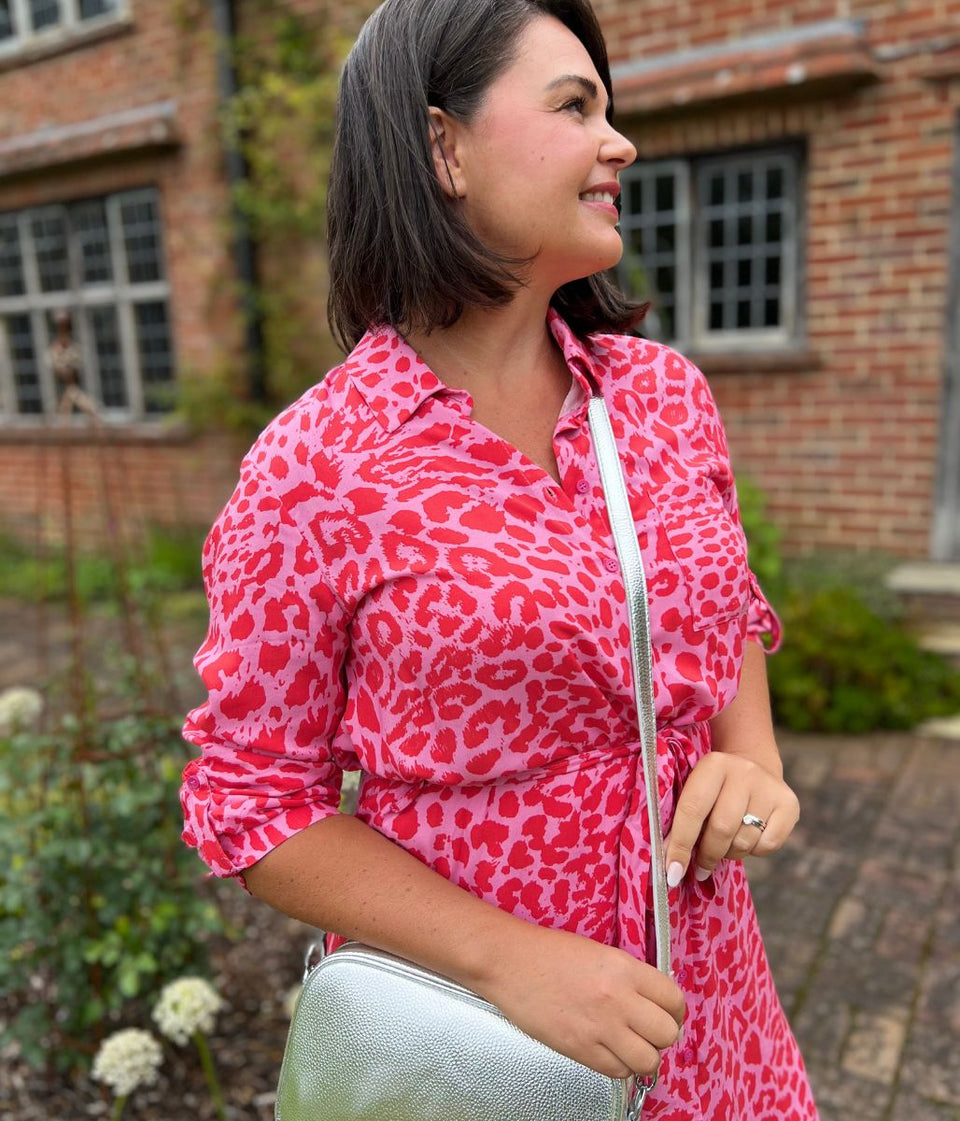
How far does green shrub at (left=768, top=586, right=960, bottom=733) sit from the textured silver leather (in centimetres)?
372

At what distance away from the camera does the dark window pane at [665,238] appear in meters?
5.54

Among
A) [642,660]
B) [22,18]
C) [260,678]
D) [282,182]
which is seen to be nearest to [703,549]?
[642,660]

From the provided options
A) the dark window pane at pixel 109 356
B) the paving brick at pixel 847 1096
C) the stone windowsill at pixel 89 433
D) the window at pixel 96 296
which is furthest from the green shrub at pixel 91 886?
the dark window pane at pixel 109 356

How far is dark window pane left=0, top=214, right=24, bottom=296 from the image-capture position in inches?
336

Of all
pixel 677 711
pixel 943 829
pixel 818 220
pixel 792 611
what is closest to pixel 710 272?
pixel 818 220

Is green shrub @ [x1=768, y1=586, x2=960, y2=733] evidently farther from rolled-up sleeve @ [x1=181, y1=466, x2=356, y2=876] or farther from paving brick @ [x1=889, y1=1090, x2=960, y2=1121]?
rolled-up sleeve @ [x1=181, y1=466, x2=356, y2=876]

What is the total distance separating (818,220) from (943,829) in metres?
2.98

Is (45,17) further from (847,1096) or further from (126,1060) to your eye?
(847,1096)

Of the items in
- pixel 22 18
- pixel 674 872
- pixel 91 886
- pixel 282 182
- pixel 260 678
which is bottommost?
pixel 91 886

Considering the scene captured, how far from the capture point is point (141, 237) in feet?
25.5

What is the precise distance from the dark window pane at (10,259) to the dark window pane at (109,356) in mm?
997

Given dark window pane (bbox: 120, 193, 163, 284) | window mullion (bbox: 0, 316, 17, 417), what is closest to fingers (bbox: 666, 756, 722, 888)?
dark window pane (bbox: 120, 193, 163, 284)

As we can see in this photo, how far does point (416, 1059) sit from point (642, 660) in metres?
0.46

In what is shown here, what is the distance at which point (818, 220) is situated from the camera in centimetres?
497
